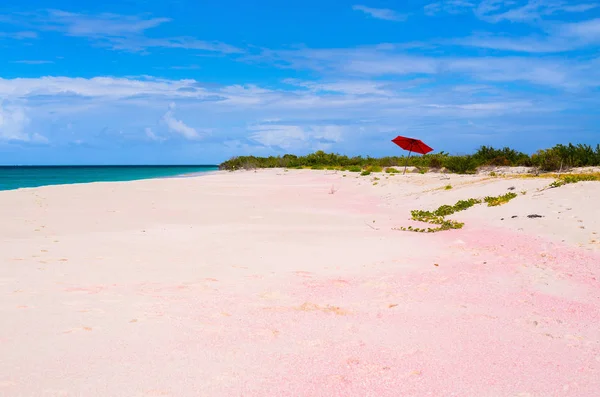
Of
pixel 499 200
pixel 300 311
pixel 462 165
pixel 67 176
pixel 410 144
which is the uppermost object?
pixel 410 144

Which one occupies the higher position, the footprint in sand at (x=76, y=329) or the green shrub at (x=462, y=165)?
the green shrub at (x=462, y=165)

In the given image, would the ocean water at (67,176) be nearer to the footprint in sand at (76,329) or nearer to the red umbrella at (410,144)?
the red umbrella at (410,144)

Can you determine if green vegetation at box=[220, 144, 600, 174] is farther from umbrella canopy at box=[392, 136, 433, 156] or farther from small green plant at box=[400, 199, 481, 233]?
small green plant at box=[400, 199, 481, 233]

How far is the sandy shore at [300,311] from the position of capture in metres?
3.12

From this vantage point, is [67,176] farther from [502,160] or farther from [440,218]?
[440,218]

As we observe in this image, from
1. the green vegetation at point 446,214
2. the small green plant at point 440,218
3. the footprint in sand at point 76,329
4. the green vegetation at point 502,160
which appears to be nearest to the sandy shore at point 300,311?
the footprint in sand at point 76,329

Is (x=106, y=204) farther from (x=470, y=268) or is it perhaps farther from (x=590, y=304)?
(x=590, y=304)

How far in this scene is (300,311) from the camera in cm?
445

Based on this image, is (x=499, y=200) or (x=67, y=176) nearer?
(x=499, y=200)

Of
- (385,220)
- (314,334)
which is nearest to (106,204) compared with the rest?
(385,220)

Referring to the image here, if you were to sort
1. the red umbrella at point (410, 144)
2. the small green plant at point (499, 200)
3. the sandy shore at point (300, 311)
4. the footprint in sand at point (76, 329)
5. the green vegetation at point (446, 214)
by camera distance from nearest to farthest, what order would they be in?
the sandy shore at point (300, 311)
the footprint in sand at point (76, 329)
the green vegetation at point (446, 214)
the small green plant at point (499, 200)
the red umbrella at point (410, 144)

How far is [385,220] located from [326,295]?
7.20 meters

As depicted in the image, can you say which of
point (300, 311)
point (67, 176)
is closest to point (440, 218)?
point (300, 311)

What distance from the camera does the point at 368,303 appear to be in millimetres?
4766
